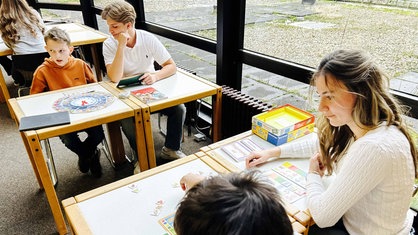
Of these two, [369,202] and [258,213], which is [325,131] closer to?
A: [369,202]

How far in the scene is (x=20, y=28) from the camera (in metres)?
2.82

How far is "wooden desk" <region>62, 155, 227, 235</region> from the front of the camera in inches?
38.5

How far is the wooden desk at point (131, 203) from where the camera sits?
979mm

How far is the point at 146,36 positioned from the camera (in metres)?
2.21

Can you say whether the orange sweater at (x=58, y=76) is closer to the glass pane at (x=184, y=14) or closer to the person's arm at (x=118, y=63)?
the person's arm at (x=118, y=63)

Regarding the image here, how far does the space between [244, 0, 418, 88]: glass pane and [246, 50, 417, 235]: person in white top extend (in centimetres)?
40

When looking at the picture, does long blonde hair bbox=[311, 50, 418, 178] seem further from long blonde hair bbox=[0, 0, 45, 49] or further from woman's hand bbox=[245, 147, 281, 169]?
long blonde hair bbox=[0, 0, 45, 49]

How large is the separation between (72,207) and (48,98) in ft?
3.41

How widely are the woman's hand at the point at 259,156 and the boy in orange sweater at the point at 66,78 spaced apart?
1.25 m

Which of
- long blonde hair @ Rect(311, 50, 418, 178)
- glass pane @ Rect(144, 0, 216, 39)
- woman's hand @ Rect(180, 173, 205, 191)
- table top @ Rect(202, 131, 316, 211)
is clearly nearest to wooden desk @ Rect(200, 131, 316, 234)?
table top @ Rect(202, 131, 316, 211)

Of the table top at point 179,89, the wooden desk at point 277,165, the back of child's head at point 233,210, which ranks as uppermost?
the back of child's head at point 233,210

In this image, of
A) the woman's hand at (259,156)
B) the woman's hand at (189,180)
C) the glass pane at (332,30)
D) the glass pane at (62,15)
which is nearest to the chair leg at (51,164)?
the woman's hand at (189,180)

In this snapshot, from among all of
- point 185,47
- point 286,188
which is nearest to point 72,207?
point 286,188

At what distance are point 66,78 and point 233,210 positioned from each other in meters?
1.92
